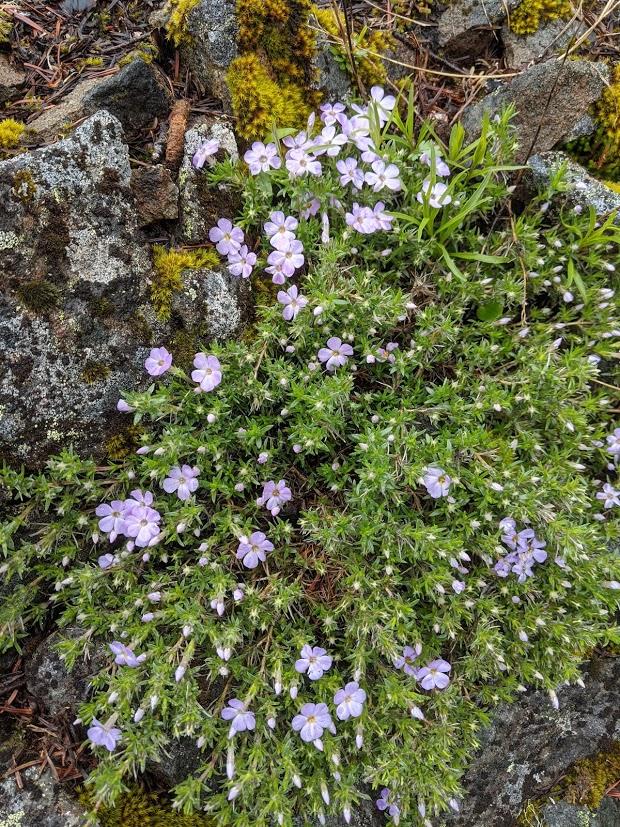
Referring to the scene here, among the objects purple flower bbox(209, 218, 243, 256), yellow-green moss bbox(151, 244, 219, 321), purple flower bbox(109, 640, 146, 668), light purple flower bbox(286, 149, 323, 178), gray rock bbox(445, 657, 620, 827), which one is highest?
light purple flower bbox(286, 149, 323, 178)

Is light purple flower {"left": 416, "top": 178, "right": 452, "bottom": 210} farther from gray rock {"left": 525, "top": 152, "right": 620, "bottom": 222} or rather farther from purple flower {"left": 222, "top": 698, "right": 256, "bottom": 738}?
purple flower {"left": 222, "top": 698, "right": 256, "bottom": 738}

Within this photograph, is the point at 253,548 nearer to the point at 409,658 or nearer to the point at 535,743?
the point at 409,658

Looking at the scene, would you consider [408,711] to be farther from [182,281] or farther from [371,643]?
[182,281]

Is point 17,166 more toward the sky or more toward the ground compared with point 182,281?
more toward the sky

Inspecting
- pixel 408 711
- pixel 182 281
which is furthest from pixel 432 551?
pixel 182 281

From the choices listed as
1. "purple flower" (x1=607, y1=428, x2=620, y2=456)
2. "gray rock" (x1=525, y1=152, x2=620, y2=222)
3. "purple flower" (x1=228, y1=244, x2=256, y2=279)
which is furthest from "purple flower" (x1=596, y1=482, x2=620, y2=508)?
"purple flower" (x1=228, y1=244, x2=256, y2=279)

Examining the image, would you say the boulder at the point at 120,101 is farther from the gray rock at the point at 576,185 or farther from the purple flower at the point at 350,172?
the gray rock at the point at 576,185

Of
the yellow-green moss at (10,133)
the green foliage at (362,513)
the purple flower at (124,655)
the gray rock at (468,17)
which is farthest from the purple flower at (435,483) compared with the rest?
the gray rock at (468,17)
